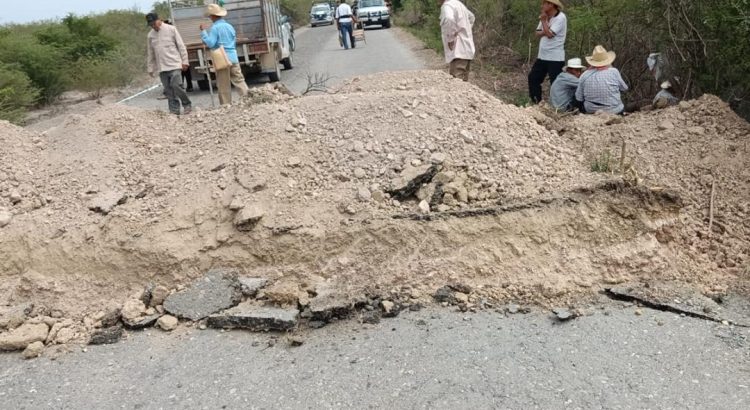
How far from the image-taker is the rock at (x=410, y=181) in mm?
4387

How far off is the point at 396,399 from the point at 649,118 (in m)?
3.89

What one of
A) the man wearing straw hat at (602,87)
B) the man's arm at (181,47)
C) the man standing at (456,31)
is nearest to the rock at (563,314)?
the man wearing straw hat at (602,87)

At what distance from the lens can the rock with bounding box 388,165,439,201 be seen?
439 centimetres

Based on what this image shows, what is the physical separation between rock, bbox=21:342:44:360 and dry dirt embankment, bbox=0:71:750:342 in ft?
1.33

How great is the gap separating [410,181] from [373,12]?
26778mm

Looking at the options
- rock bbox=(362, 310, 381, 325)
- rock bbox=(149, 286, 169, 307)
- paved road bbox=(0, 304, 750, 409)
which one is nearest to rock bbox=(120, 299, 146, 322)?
rock bbox=(149, 286, 169, 307)

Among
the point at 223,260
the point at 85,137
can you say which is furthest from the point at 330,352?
the point at 85,137

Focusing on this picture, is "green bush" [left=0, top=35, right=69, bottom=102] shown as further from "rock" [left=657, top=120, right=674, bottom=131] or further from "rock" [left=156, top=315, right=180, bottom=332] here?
"rock" [left=657, top=120, right=674, bottom=131]

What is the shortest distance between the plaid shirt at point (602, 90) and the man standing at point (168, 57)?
4.83m

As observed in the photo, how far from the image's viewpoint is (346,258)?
4121mm

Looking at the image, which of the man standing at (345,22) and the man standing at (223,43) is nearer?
the man standing at (223,43)

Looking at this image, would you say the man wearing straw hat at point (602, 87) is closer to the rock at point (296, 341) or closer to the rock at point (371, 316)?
the rock at point (371, 316)

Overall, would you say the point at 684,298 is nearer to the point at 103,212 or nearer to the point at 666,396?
the point at 666,396

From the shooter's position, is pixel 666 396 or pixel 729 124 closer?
pixel 666 396
